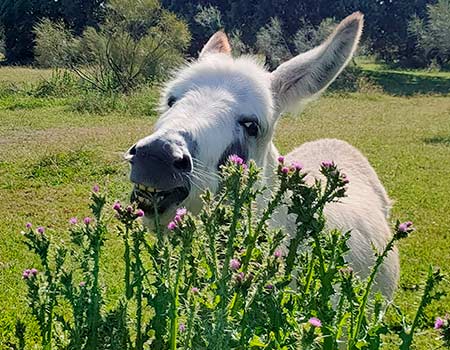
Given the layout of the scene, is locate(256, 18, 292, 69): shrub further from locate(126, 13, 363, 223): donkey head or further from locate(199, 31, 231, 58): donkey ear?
locate(126, 13, 363, 223): donkey head

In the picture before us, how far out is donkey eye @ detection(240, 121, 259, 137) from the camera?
2619 mm

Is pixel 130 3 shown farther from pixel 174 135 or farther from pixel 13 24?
pixel 13 24

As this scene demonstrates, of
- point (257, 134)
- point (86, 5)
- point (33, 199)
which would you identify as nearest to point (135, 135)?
point (33, 199)

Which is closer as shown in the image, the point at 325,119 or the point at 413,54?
the point at 325,119

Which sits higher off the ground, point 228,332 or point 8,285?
point 228,332

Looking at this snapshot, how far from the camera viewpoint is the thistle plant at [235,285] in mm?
1267

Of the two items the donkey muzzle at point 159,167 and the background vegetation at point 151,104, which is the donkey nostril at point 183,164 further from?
the background vegetation at point 151,104

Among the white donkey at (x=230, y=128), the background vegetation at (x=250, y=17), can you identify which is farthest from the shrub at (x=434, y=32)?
the white donkey at (x=230, y=128)

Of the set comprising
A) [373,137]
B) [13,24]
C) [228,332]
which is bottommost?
[13,24]

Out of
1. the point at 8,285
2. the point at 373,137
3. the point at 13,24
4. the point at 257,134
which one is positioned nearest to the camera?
the point at 257,134

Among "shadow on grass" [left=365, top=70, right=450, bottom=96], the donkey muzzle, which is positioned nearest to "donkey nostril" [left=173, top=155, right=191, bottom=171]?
the donkey muzzle

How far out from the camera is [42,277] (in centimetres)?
151

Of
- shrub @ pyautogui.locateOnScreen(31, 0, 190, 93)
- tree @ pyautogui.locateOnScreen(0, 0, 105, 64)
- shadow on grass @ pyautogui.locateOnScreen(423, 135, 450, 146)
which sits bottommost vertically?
tree @ pyautogui.locateOnScreen(0, 0, 105, 64)

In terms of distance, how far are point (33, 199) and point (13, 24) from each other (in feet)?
110
